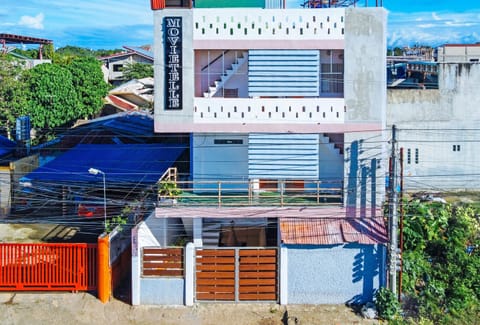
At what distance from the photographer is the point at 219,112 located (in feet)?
59.2

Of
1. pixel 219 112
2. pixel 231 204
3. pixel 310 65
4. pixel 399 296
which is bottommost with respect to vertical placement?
pixel 399 296

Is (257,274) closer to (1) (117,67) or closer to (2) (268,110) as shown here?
(2) (268,110)

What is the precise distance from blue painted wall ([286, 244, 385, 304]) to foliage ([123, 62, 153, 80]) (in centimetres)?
4338

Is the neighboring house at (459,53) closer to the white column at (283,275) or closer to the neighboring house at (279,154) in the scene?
the neighboring house at (279,154)

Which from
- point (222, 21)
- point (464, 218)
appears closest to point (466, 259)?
point (464, 218)

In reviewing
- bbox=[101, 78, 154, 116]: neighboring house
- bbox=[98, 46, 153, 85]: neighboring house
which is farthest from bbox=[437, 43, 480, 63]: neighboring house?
bbox=[98, 46, 153, 85]: neighboring house

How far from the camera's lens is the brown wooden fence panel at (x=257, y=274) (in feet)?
54.4

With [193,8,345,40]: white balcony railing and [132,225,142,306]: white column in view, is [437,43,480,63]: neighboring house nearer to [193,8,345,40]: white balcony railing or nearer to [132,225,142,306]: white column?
[193,8,345,40]: white balcony railing

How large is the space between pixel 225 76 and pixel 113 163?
7.46 meters

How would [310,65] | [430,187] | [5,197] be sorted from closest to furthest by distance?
[310,65] < [5,197] < [430,187]

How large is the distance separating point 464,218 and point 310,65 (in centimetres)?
694

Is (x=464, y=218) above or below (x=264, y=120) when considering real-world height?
below

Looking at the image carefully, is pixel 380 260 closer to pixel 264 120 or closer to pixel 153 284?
pixel 264 120

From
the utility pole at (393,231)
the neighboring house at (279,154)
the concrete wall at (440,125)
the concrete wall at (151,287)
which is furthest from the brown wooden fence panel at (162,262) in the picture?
the concrete wall at (440,125)
